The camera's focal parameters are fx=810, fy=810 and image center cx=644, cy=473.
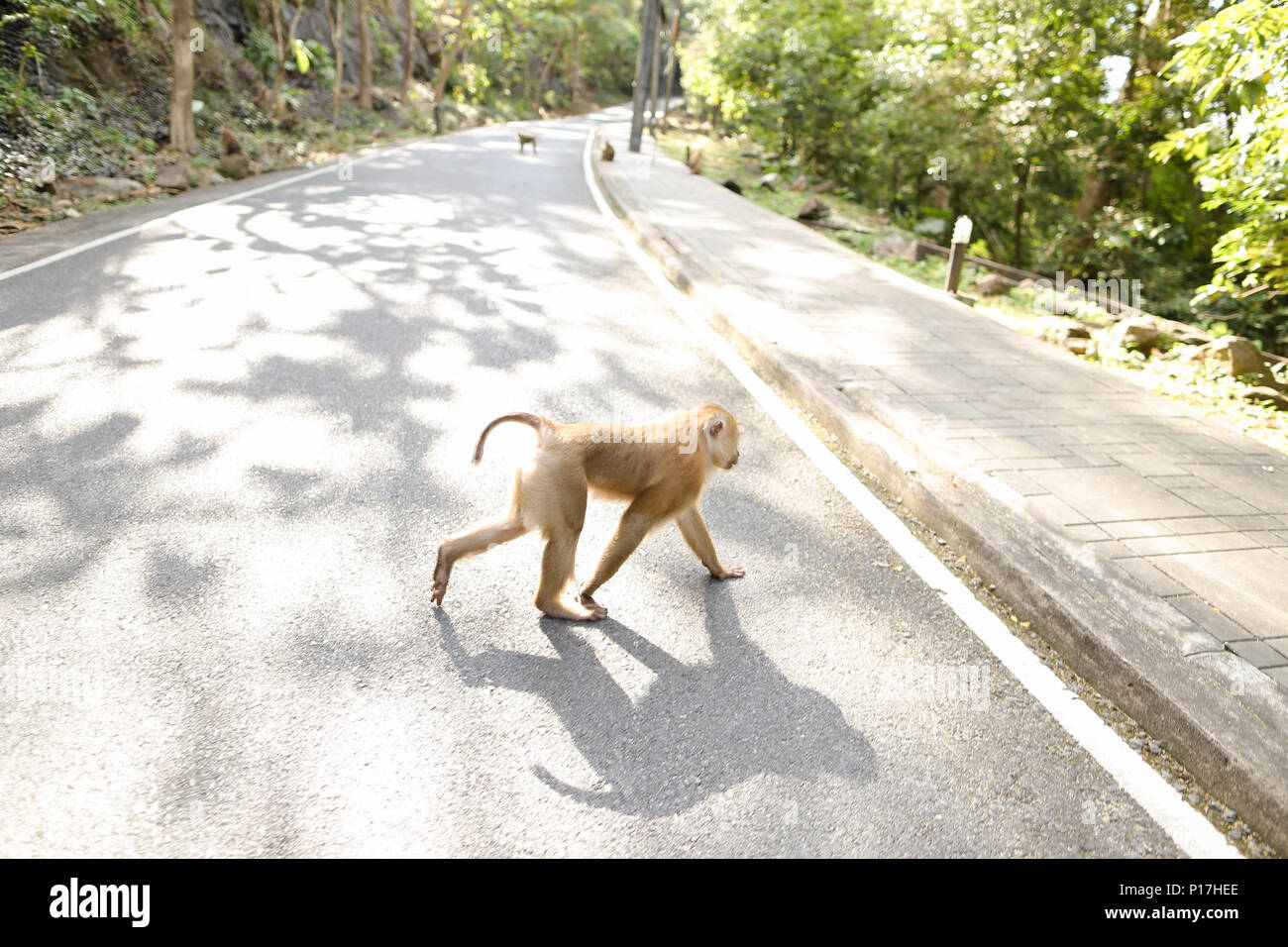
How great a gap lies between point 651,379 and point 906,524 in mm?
2163

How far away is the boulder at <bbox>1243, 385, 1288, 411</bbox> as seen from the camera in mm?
6477

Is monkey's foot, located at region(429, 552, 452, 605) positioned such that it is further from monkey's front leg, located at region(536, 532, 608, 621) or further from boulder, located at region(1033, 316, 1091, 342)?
boulder, located at region(1033, 316, 1091, 342)

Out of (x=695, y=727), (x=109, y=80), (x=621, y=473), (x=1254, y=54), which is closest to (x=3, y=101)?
(x=109, y=80)

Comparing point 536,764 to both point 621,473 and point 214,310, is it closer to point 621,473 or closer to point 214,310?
point 621,473

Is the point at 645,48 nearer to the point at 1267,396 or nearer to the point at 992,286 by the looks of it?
the point at 992,286

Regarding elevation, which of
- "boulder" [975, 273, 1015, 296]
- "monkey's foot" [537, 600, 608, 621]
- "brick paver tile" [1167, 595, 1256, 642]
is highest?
"boulder" [975, 273, 1015, 296]

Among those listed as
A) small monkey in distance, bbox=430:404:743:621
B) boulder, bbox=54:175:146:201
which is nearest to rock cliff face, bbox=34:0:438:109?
boulder, bbox=54:175:146:201

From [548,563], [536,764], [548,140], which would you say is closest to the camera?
[536,764]

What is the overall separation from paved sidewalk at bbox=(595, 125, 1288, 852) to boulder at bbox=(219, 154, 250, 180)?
8.89 metres

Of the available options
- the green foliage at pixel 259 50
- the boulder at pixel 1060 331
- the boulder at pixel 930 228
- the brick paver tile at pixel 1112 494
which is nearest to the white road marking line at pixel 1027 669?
the brick paver tile at pixel 1112 494

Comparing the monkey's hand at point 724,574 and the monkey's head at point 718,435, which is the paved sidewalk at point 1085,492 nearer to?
the monkey's hand at point 724,574

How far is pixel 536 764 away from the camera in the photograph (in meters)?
2.45

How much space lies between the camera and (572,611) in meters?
3.14

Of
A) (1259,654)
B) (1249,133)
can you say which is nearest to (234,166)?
(1249,133)
